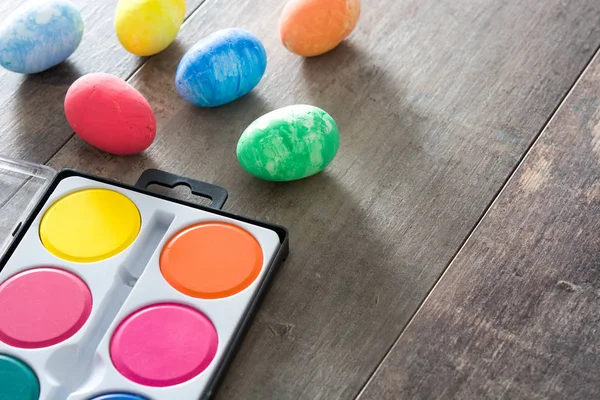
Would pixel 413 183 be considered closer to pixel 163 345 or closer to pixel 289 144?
pixel 289 144

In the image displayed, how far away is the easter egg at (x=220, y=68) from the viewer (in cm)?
102

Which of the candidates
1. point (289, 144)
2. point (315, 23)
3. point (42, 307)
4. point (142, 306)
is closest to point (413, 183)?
point (289, 144)

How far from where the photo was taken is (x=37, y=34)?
41.2 inches

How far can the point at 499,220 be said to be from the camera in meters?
0.96

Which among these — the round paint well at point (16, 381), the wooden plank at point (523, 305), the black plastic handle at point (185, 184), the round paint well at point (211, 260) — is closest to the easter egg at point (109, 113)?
the black plastic handle at point (185, 184)

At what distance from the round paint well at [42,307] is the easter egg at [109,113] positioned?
0.67 feet

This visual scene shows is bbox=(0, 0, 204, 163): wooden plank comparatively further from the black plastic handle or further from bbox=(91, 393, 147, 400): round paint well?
bbox=(91, 393, 147, 400): round paint well

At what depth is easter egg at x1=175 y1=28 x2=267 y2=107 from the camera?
1016mm

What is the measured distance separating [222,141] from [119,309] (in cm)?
30

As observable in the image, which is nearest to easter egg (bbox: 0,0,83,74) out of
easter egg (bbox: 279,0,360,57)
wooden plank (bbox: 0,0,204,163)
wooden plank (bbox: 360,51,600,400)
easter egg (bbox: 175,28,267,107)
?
wooden plank (bbox: 0,0,204,163)

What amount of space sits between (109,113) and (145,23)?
191mm

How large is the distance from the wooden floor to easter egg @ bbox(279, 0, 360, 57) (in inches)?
1.5

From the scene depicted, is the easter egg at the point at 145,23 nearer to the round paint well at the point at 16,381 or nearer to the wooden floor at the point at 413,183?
the wooden floor at the point at 413,183

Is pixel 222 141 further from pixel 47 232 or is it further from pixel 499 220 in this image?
pixel 499 220
